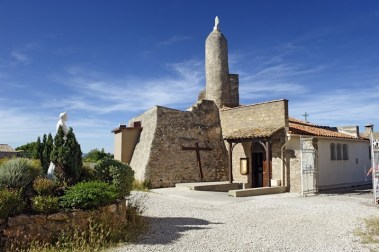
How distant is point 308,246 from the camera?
23.1 feet

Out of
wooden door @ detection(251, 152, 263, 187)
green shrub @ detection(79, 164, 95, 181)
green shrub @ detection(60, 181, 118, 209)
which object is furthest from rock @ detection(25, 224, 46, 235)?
wooden door @ detection(251, 152, 263, 187)

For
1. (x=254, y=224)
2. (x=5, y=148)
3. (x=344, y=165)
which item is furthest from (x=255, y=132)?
(x=5, y=148)

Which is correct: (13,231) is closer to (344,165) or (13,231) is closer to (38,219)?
(38,219)

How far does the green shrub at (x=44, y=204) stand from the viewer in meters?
6.90

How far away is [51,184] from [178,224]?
11.6 feet

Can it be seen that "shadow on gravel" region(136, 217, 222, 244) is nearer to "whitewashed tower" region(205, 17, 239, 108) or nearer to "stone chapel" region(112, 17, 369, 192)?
"stone chapel" region(112, 17, 369, 192)

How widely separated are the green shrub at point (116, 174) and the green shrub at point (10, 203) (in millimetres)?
2685

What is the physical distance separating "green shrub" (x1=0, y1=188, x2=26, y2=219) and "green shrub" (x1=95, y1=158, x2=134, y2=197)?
268 cm

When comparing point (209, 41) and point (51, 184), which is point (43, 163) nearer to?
point (51, 184)

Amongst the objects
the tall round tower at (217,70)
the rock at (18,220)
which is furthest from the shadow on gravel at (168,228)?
the tall round tower at (217,70)

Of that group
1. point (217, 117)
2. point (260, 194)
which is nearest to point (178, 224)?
point (260, 194)

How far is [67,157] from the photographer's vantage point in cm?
843

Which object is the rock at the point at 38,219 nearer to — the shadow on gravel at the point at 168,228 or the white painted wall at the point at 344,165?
the shadow on gravel at the point at 168,228

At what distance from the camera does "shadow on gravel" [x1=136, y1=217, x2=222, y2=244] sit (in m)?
Result: 7.48
